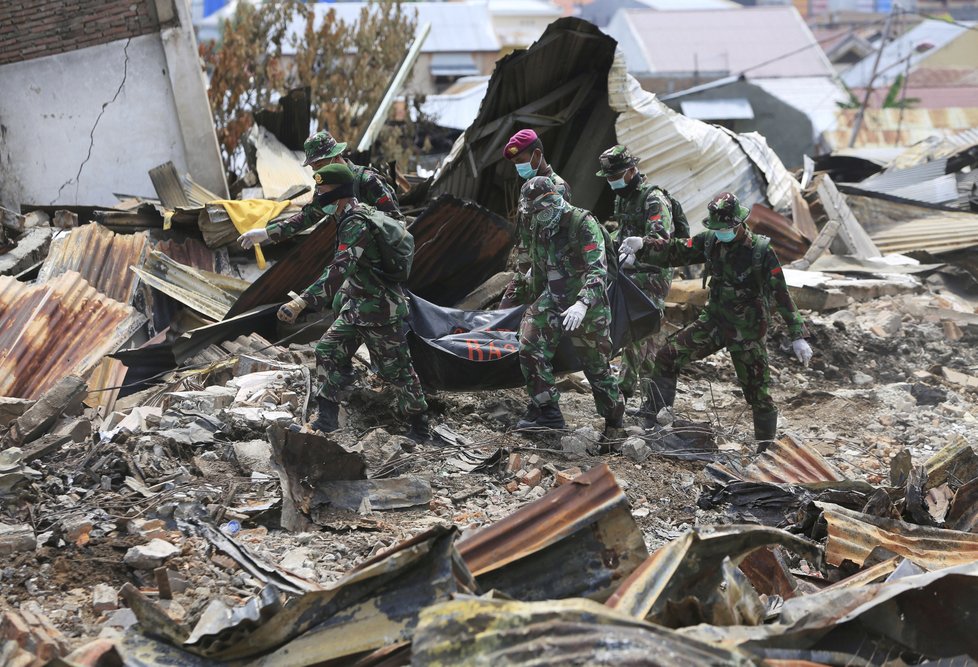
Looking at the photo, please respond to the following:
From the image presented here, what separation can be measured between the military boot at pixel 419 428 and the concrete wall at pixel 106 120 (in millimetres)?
6133

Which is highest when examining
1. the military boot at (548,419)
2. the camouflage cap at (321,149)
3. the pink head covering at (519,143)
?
the camouflage cap at (321,149)

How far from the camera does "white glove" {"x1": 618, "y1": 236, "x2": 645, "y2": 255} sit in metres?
6.70

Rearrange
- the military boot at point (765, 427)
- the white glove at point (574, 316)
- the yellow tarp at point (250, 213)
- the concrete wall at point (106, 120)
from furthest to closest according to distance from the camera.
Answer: the concrete wall at point (106, 120)
the yellow tarp at point (250, 213)
the military boot at point (765, 427)
the white glove at point (574, 316)

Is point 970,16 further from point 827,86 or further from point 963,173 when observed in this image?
Answer: point 963,173

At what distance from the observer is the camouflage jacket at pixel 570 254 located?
6.18 meters

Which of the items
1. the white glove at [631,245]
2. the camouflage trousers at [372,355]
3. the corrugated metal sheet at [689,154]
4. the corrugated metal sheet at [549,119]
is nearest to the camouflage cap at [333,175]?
the camouflage trousers at [372,355]

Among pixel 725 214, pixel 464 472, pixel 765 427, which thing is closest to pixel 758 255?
pixel 725 214

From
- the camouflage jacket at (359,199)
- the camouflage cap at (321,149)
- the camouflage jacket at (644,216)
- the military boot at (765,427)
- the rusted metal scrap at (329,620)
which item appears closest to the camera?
the rusted metal scrap at (329,620)

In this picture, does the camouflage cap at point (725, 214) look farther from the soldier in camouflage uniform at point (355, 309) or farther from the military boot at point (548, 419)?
the soldier in camouflage uniform at point (355, 309)

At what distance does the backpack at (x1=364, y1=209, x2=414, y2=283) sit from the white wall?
610cm

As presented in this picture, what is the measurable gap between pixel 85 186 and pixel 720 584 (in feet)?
32.8

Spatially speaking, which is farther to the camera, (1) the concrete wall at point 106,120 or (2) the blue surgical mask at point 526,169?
(1) the concrete wall at point 106,120

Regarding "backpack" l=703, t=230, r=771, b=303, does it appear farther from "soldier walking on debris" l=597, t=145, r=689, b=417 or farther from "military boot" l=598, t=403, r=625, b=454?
"military boot" l=598, t=403, r=625, b=454

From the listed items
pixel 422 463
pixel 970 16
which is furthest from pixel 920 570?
pixel 970 16
